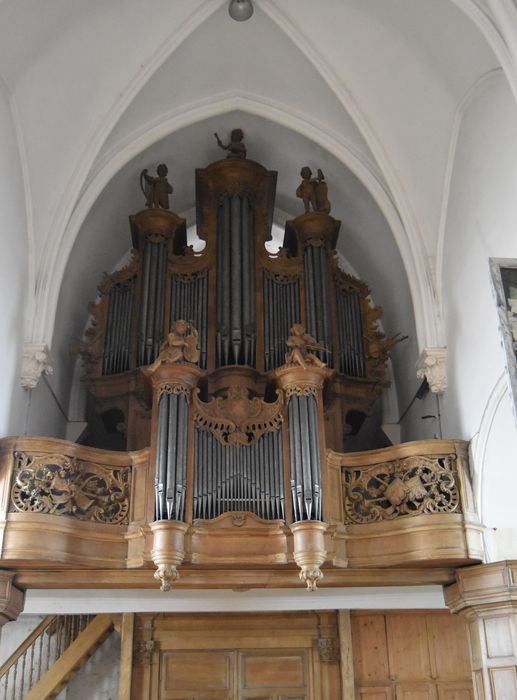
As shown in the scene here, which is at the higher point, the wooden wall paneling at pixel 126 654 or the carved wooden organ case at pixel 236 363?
the carved wooden organ case at pixel 236 363

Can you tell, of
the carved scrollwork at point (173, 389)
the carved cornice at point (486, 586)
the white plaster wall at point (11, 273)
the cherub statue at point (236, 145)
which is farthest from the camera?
the cherub statue at point (236, 145)

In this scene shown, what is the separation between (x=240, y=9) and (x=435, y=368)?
16.4ft

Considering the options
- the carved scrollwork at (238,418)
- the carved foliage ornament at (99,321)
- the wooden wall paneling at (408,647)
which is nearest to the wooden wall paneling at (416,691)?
the wooden wall paneling at (408,647)

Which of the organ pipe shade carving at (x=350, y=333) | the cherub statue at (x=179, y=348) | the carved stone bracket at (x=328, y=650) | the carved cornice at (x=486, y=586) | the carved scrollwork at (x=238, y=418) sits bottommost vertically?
the carved stone bracket at (x=328, y=650)

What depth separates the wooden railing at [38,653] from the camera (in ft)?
35.3

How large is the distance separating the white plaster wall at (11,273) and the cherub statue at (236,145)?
10.1 ft

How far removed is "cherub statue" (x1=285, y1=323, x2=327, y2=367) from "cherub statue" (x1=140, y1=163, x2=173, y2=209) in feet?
10.1

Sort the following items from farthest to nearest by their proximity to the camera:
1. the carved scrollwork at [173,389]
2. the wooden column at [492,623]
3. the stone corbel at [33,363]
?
the stone corbel at [33,363], the carved scrollwork at [173,389], the wooden column at [492,623]

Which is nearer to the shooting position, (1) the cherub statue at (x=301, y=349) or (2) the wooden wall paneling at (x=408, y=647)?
(1) the cherub statue at (x=301, y=349)

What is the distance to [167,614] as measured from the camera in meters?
10.2

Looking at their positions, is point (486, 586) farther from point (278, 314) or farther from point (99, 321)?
point (99, 321)

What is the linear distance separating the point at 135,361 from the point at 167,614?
320 cm

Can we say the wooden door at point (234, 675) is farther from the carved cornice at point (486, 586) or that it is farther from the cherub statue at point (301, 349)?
the cherub statue at point (301, 349)

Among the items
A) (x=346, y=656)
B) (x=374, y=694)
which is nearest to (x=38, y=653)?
(x=346, y=656)
